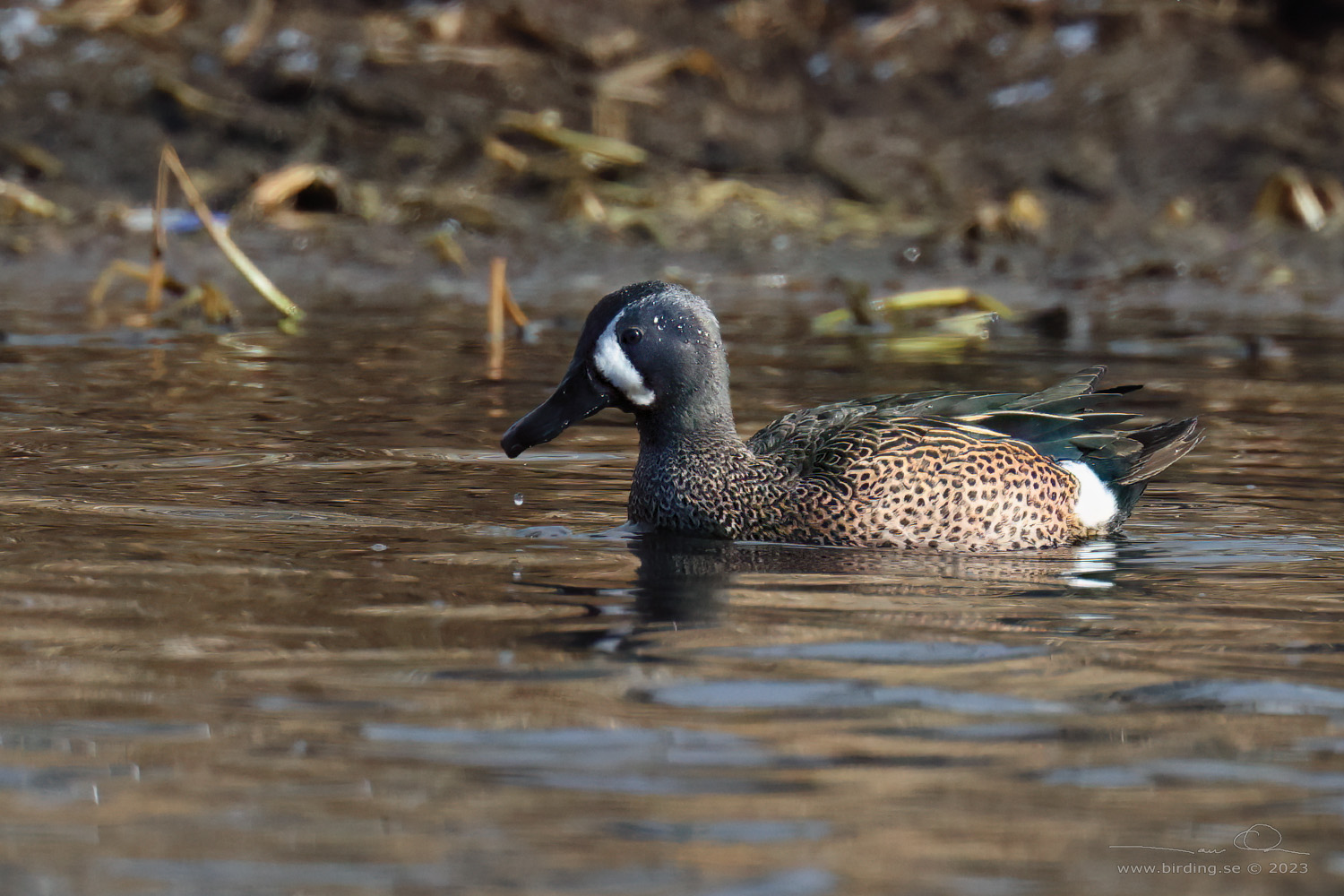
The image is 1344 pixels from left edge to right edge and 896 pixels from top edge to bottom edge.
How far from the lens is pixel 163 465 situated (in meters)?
6.44

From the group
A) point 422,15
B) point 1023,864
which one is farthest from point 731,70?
point 1023,864

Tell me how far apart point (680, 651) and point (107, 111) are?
11.6 m

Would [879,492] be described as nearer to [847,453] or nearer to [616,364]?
[847,453]

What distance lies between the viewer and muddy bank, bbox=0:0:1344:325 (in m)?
13.5

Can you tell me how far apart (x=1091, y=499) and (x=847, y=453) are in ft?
2.42

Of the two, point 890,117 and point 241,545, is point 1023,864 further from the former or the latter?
point 890,117

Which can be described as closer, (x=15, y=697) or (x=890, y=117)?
(x=15, y=697)

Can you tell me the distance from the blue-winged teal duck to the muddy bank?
23.5 ft

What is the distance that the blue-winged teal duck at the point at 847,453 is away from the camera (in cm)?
537

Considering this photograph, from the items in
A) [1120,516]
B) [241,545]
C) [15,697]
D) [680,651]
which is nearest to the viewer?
[15,697]

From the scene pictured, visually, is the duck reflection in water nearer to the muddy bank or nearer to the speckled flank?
the speckled flank

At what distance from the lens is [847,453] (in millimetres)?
5398

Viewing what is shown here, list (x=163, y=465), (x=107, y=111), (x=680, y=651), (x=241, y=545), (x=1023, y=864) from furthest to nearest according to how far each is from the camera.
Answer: (x=107, y=111) < (x=163, y=465) < (x=241, y=545) < (x=680, y=651) < (x=1023, y=864)
